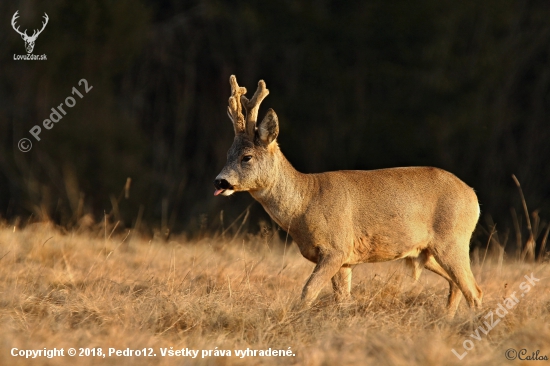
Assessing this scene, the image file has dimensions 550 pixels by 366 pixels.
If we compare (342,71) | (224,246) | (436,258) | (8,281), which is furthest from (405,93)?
(8,281)

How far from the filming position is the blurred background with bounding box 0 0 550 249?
19.3m

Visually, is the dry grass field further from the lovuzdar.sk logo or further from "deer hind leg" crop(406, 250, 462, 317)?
the lovuzdar.sk logo

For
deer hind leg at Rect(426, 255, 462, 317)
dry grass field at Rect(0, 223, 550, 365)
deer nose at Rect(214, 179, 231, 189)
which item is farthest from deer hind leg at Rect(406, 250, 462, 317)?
deer nose at Rect(214, 179, 231, 189)

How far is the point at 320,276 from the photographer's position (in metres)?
6.79

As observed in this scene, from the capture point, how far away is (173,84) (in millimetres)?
25516

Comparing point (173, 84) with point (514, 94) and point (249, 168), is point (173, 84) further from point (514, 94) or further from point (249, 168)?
point (249, 168)

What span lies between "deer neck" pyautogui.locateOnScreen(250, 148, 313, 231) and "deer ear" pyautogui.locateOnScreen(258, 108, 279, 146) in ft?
0.68

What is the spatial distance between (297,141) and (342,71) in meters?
2.28

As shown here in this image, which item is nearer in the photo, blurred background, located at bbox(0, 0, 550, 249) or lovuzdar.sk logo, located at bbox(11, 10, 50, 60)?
blurred background, located at bbox(0, 0, 550, 249)

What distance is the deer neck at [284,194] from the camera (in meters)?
7.19

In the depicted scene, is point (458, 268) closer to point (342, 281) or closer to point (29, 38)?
point (342, 281)

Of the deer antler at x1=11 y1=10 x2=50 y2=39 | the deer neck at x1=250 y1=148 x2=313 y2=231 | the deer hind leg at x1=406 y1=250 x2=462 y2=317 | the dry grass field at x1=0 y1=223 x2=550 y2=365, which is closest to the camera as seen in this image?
the dry grass field at x1=0 y1=223 x2=550 y2=365

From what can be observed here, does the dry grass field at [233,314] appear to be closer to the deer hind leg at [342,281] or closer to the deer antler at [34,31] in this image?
the deer hind leg at [342,281]

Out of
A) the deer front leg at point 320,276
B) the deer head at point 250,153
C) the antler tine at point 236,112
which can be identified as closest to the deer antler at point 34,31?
the antler tine at point 236,112
